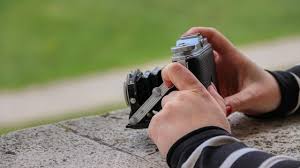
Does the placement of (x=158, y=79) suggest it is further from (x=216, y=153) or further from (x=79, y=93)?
(x=79, y=93)

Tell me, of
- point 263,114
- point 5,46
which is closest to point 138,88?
point 263,114

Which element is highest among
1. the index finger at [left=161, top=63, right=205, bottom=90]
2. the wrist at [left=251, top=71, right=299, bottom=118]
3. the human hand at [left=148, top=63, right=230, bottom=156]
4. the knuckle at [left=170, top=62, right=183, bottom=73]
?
the knuckle at [left=170, top=62, right=183, bottom=73]

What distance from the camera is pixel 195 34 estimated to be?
2.58 ft

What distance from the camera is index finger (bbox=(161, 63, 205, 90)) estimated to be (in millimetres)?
646

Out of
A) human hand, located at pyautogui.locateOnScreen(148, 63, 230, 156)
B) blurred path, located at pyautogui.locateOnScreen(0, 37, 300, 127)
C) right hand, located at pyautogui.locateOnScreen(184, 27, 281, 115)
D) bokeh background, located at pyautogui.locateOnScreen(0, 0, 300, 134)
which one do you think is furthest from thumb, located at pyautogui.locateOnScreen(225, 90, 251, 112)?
bokeh background, located at pyautogui.locateOnScreen(0, 0, 300, 134)

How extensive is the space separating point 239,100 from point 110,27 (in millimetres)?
2634

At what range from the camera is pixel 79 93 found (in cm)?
256

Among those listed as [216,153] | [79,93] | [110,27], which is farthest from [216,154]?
[110,27]

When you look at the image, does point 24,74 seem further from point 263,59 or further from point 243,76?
point 243,76

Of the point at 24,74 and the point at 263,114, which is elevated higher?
the point at 263,114

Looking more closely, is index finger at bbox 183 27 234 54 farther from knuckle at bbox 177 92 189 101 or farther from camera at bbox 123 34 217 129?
knuckle at bbox 177 92 189 101

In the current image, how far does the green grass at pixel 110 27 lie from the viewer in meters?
3.07

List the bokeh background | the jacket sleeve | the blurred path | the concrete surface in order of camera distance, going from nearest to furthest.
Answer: the jacket sleeve
the concrete surface
the blurred path
the bokeh background

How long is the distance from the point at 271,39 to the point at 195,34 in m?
2.39
